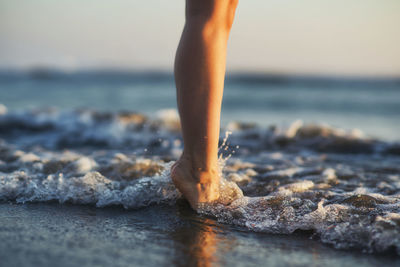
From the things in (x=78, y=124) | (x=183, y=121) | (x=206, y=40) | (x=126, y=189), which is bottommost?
(x=78, y=124)

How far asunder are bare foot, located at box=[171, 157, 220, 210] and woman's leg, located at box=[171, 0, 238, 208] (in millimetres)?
73

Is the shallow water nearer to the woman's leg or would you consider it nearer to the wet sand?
the wet sand

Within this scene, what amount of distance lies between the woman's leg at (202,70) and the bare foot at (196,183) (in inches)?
2.9

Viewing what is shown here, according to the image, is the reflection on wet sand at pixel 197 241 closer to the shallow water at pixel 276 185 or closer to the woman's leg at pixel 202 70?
the shallow water at pixel 276 185

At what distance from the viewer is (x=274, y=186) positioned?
206 centimetres

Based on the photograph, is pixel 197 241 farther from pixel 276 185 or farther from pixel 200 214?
pixel 276 185

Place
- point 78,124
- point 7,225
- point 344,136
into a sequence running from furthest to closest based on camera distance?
1. point 78,124
2. point 344,136
3. point 7,225

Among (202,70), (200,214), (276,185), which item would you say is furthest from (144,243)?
(276,185)

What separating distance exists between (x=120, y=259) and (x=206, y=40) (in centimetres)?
86

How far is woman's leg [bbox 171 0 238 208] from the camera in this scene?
1.53 metres

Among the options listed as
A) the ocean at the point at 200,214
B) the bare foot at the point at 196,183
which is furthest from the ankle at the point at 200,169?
the ocean at the point at 200,214

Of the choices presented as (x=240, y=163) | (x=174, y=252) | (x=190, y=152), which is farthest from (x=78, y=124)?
(x=174, y=252)

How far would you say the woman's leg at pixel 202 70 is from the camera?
1.53 meters

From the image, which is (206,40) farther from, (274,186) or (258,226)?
(274,186)
